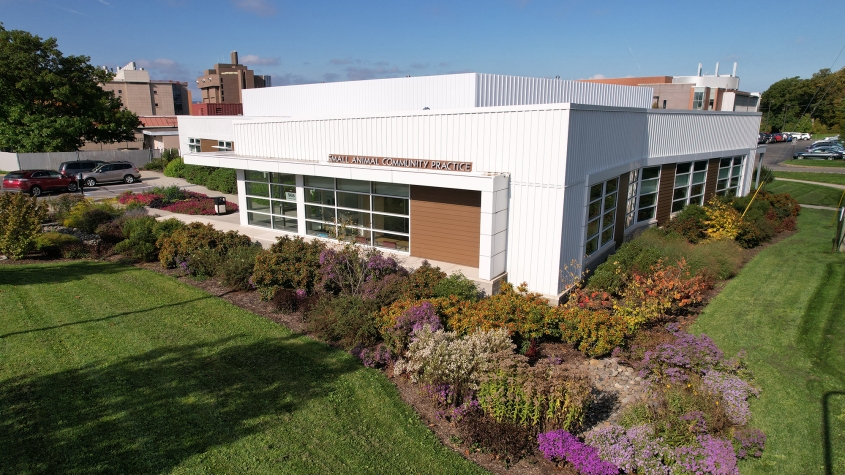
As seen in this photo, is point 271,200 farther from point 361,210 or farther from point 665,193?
point 665,193

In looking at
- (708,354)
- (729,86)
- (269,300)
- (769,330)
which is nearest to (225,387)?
(269,300)

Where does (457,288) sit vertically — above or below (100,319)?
above

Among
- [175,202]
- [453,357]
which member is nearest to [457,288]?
[453,357]

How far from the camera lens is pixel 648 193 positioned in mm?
18453

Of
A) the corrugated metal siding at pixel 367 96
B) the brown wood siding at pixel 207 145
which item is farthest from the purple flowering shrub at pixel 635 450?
the brown wood siding at pixel 207 145

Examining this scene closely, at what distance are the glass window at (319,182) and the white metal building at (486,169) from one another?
0.16 feet

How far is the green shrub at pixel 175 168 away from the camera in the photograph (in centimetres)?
3692

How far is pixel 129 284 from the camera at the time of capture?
1410 cm

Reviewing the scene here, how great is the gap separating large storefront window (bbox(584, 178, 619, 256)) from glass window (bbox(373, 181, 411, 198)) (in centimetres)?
481

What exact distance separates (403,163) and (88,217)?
42.1ft

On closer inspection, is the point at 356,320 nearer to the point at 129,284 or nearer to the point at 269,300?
the point at 269,300

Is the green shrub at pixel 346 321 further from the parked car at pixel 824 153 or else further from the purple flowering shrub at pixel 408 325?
the parked car at pixel 824 153

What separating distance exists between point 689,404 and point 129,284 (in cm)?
1320

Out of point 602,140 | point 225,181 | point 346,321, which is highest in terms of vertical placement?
point 602,140
